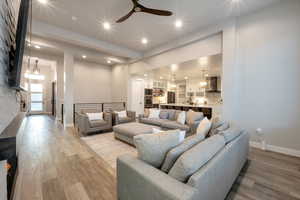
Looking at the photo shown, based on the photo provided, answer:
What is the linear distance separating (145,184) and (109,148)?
2.43 meters

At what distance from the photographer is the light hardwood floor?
1.74 metres

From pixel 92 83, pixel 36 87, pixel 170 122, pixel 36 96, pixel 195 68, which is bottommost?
pixel 170 122

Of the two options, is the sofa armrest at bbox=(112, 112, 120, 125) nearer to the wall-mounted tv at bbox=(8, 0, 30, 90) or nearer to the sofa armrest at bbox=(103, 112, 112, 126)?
the sofa armrest at bbox=(103, 112, 112, 126)

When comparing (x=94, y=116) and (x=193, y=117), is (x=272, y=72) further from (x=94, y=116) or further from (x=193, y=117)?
(x=94, y=116)

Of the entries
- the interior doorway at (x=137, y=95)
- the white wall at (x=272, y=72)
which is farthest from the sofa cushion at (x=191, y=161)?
the interior doorway at (x=137, y=95)

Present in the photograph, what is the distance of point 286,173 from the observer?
2.24 metres

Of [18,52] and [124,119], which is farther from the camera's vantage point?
[124,119]

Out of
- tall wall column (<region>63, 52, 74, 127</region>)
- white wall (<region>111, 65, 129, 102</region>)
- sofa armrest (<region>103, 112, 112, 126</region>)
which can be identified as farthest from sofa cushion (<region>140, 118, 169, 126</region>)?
tall wall column (<region>63, 52, 74, 127</region>)

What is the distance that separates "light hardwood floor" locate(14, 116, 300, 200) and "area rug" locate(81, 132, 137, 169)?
5.6 inches

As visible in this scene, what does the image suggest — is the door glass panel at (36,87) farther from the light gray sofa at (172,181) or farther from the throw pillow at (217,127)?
the throw pillow at (217,127)

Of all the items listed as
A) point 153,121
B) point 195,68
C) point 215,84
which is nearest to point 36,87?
point 153,121

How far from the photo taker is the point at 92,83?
7.78 metres

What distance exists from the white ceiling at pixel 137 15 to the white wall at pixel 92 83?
3094 mm

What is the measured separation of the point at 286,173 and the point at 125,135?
3.31 m
